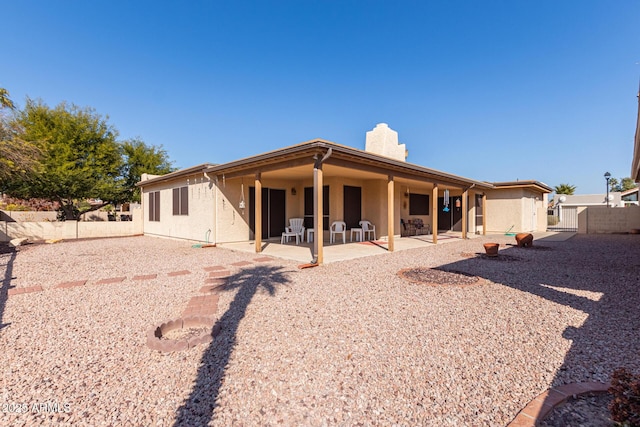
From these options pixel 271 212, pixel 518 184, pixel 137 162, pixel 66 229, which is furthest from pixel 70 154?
pixel 518 184

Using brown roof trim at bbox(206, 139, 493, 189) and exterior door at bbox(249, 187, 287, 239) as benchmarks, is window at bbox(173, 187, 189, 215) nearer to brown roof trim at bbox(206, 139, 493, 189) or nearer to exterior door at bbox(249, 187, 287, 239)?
brown roof trim at bbox(206, 139, 493, 189)

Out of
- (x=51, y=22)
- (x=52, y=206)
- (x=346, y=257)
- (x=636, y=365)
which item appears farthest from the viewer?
(x=52, y=206)

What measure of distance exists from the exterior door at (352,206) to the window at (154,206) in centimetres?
933

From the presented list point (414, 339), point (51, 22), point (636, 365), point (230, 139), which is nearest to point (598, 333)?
point (636, 365)

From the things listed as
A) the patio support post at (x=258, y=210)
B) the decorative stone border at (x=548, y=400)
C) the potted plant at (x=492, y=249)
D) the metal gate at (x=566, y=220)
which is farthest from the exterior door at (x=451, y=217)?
the decorative stone border at (x=548, y=400)

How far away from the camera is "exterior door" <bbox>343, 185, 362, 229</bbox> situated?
449 inches

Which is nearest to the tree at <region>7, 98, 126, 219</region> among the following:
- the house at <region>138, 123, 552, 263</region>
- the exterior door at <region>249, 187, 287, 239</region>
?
the house at <region>138, 123, 552, 263</region>

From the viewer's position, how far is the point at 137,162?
21.1m

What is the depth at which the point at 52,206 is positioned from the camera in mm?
23891

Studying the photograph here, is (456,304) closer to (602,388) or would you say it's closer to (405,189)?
(602,388)

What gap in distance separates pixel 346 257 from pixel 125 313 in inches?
202

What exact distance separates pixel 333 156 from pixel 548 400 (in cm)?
580

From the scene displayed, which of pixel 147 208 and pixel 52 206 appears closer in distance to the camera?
pixel 147 208

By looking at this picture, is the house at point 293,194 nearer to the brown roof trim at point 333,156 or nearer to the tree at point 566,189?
the brown roof trim at point 333,156
